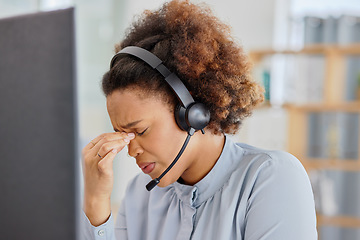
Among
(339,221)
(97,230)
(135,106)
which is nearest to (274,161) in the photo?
(135,106)

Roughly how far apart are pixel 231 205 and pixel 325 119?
2.69 meters

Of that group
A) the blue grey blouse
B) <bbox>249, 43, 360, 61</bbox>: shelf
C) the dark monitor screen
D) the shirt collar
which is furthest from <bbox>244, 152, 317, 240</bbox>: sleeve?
<bbox>249, 43, 360, 61</bbox>: shelf

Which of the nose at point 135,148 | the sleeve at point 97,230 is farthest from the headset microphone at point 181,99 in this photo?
the sleeve at point 97,230

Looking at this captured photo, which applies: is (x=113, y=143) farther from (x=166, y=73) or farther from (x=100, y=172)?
(x=166, y=73)

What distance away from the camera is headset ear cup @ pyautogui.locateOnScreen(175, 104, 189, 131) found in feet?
3.13

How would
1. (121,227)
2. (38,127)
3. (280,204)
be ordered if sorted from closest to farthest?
(38,127) < (280,204) < (121,227)

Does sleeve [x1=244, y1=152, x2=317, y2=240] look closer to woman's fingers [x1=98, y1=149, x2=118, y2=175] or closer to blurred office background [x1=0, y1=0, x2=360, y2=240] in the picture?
woman's fingers [x1=98, y1=149, x2=118, y2=175]

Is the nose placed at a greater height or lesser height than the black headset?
lesser

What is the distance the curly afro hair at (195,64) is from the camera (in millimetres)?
964

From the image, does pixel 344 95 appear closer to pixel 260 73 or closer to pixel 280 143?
pixel 280 143

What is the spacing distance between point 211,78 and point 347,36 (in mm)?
2814

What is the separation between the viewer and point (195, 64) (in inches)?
38.4

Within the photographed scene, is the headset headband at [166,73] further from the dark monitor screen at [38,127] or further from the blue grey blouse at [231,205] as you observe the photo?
the dark monitor screen at [38,127]

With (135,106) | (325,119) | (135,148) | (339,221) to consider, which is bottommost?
(339,221)
